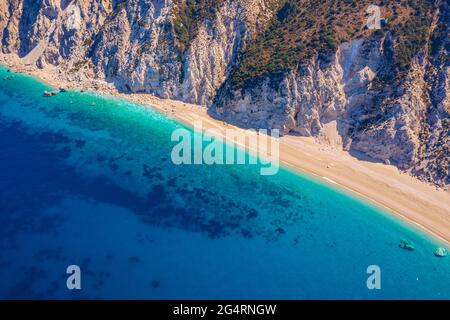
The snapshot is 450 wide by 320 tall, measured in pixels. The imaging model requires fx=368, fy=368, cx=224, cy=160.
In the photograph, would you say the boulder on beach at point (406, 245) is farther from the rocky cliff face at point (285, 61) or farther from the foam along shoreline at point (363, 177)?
the rocky cliff face at point (285, 61)

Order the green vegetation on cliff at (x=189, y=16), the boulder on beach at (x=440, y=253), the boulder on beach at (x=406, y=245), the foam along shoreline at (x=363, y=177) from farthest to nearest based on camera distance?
1. the green vegetation on cliff at (x=189, y=16)
2. the foam along shoreline at (x=363, y=177)
3. the boulder on beach at (x=406, y=245)
4. the boulder on beach at (x=440, y=253)

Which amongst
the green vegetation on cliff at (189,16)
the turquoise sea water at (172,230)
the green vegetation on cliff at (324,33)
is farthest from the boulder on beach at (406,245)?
the green vegetation on cliff at (189,16)

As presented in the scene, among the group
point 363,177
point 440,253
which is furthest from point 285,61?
point 440,253

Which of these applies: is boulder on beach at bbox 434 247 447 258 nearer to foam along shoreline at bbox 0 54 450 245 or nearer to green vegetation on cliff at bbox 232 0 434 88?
foam along shoreline at bbox 0 54 450 245

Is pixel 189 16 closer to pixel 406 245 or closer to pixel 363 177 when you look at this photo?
pixel 363 177

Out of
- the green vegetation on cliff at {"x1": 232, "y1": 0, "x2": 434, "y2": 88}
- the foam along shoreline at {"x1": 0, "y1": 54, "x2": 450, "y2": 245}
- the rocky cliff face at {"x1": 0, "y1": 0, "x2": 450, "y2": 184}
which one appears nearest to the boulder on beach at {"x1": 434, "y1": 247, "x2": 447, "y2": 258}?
the foam along shoreline at {"x1": 0, "y1": 54, "x2": 450, "y2": 245}

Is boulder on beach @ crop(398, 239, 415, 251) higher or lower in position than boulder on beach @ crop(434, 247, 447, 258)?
higher
